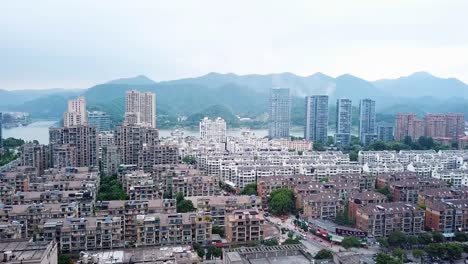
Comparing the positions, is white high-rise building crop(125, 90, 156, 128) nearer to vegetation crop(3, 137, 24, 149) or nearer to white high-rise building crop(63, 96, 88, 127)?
white high-rise building crop(63, 96, 88, 127)

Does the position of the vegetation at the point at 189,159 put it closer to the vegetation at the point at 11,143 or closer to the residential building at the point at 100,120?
the vegetation at the point at 11,143

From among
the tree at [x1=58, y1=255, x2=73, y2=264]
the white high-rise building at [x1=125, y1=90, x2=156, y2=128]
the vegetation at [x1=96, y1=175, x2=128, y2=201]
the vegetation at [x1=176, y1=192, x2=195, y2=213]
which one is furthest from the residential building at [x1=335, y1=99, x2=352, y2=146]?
the tree at [x1=58, y1=255, x2=73, y2=264]

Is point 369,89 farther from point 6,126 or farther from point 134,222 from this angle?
point 134,222

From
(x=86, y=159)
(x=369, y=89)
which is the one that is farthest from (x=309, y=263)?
(x=369, y=89)

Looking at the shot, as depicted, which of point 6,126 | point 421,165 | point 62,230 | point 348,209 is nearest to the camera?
point 62,230

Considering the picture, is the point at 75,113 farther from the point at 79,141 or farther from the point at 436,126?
the point at 436,126

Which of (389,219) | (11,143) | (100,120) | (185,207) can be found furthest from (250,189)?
(100,120)
